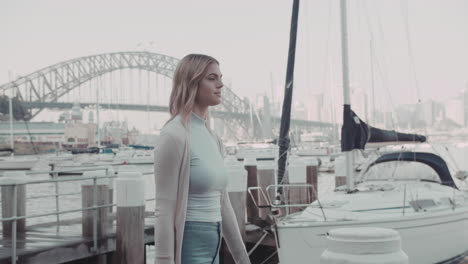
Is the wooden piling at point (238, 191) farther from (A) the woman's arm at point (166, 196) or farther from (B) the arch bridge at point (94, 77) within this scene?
(B) the arch bridge at point (94, 77)

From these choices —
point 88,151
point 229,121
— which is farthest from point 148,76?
point 88,151

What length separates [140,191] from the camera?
6.73 metres

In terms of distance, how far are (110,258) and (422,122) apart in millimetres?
7794

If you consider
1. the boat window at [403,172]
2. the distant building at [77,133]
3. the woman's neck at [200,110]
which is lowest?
the boat window at [403,172]

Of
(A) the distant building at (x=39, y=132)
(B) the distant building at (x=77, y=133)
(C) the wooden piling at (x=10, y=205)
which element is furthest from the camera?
(A) the distant building at (x=39, y=132)

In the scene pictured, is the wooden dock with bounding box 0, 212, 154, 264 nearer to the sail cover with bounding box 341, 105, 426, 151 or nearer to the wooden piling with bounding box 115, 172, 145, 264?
the wooden piling with bounding box 115, 172, 145, 264

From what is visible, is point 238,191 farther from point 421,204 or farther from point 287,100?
point 287,100

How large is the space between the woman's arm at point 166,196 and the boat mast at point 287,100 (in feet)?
27.8

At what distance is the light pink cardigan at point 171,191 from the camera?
7.29ft

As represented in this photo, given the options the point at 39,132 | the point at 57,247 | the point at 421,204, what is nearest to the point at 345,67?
the point at 421,204

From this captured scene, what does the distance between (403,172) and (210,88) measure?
332 inches

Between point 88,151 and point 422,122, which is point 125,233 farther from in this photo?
point 88,151

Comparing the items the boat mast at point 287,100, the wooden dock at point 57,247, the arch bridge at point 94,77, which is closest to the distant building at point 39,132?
the arch bridge at point 94,77

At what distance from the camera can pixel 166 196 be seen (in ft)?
7.34
